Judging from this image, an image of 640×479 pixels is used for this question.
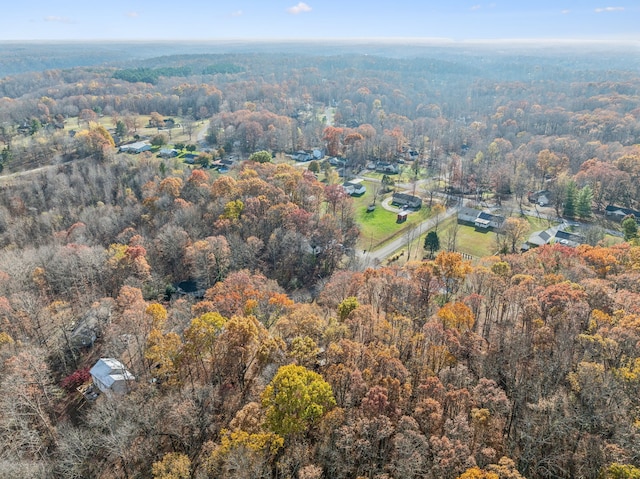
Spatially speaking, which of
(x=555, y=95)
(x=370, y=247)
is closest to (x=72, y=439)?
(x=370, y=247)

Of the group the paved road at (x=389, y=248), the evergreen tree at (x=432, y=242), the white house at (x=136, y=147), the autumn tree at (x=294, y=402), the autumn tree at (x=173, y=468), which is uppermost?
the autumn tree at (x=294, y=402)

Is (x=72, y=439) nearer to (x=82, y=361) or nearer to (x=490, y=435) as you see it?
(x=82, y=361)

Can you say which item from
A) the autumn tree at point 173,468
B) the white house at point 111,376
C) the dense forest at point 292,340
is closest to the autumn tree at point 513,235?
the dense forest at point 292,340

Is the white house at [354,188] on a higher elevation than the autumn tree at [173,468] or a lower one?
lower

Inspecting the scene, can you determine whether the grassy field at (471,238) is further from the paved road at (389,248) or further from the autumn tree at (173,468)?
the autumn tree at (173,468)

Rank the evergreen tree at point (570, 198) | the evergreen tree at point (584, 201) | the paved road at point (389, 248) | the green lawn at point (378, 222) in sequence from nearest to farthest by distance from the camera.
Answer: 1. the paved road at point (389, 248)
2. the green lawn at point (378, 222)
3. the evergreen tree at point (584, 201)
4. the evergreen tree at point (570, 198)

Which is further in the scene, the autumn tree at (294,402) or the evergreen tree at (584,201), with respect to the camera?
the evergreen tree at (584,201)

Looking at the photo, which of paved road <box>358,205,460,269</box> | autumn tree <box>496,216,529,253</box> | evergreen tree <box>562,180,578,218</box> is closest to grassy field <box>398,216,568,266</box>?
paved road <box>358,205,460,269</box>

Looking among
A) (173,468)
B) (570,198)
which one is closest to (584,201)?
(570,198)

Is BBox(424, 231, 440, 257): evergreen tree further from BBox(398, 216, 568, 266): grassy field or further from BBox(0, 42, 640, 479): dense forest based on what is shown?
BBox(0, 42, 640, 479): dense forest
